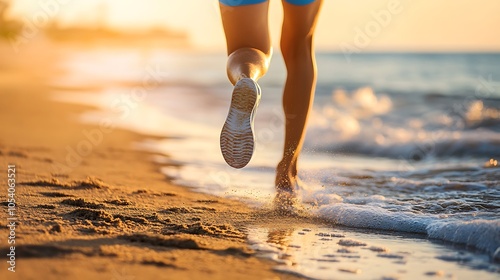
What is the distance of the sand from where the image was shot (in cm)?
199

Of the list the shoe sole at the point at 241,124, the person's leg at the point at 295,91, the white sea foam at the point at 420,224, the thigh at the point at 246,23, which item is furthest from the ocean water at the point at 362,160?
the thigh at the point at 246,23

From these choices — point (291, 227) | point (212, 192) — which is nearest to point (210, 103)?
point (212, 192)

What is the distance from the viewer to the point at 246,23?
9.56 ft

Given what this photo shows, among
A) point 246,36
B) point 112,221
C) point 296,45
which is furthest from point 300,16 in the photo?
point 112,221

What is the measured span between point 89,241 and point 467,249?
1.30 m

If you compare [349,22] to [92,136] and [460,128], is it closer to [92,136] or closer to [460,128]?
[460,128]

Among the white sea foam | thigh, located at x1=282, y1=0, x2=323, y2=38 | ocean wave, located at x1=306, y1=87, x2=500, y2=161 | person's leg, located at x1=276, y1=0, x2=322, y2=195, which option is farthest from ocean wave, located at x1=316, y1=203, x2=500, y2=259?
ocean wave, located at x1=306, y1=87, x2=500, y2=161

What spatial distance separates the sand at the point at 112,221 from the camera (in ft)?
6.52

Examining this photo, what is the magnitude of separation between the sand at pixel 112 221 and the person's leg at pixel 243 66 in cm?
32

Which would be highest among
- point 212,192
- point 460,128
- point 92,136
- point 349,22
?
point 349,22

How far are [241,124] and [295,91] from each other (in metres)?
0.65

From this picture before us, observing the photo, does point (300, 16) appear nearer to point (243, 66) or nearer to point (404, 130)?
point (243, 66)

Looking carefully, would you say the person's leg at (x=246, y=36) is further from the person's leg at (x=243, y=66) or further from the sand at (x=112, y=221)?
the sand at (x=112, y=221)

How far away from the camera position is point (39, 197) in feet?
9.68
